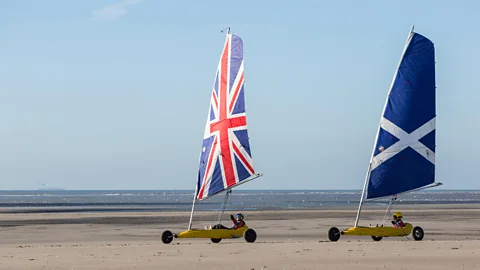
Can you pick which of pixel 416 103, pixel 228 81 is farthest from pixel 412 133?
pixel 228 81

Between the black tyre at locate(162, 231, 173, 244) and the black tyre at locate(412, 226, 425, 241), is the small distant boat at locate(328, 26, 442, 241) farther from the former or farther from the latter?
the black tyre at locate(162, 231, 173, 244)

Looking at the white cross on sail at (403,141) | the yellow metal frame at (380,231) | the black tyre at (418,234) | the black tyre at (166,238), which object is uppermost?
the white cross on sail at (403,141)

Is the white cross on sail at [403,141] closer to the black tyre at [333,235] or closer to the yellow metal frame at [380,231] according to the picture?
the yellow metal frame at [380,231]

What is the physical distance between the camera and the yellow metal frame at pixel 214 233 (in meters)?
30.0

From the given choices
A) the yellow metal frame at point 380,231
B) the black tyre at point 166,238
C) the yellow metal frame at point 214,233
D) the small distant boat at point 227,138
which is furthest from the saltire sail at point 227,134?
the yellow metal frame at point 380,231

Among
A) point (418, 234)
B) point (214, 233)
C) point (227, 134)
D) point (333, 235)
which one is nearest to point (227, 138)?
point (227, 134)

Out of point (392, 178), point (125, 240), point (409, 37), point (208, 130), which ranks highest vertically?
point (409, 37)

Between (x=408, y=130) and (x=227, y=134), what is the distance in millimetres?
6897

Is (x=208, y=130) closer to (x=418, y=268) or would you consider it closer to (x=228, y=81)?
(x=228, y=81)

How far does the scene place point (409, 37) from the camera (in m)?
30.8

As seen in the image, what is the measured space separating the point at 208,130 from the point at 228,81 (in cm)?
211

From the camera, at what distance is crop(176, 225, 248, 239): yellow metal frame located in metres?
30.0

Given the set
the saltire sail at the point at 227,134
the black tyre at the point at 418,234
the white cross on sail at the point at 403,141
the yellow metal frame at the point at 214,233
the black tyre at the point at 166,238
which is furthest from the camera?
the white cross on sail at the point at 403,141

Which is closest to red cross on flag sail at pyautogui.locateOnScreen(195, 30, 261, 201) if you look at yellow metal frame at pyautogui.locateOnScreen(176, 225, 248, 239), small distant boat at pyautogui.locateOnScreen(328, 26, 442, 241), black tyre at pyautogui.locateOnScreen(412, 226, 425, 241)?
yellow metal frame at pyautogui.locateOnScreen(176, 225, 248, 239)
